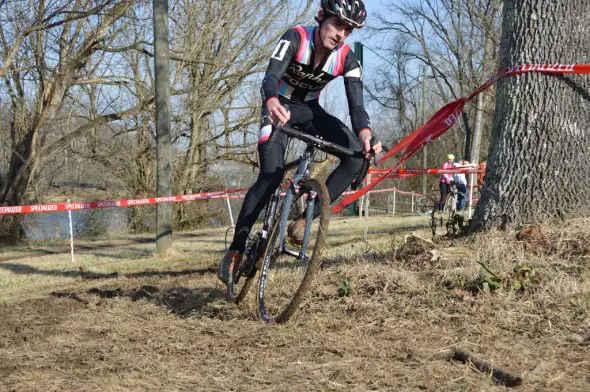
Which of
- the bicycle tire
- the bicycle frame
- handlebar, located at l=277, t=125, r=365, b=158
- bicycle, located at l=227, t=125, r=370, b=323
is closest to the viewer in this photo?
the bicycle tire

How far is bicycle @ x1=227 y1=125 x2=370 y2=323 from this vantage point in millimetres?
4102

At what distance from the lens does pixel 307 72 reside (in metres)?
4.73

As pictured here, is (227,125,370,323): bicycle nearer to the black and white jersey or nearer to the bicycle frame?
the bicycle frame

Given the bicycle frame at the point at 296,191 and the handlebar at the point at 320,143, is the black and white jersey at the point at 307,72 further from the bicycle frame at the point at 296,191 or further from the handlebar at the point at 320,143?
the bicycle frame at the point at 296,191

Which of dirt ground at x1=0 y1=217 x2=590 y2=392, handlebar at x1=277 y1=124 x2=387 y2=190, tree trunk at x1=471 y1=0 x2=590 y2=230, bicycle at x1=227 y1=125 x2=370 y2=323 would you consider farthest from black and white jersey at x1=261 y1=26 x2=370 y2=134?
tree trunk at x1=471 y1=0 x2=590 y2=230

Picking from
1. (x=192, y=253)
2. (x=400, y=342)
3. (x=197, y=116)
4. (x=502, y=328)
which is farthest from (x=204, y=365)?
(x=197, y=116)

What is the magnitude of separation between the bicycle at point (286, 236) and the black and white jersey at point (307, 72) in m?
0.36

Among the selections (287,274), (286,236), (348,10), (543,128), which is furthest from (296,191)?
(543,128)

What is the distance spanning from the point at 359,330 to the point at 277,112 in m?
1.49

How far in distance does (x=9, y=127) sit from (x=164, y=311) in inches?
481

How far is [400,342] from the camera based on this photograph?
12.3 ft

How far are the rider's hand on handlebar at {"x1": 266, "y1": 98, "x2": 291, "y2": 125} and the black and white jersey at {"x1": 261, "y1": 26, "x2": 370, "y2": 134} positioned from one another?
9 cm

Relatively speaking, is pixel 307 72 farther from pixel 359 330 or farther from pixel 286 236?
pixel 359 330

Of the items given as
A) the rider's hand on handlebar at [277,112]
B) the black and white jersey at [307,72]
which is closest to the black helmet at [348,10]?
the black and white jersey at [307,72]
